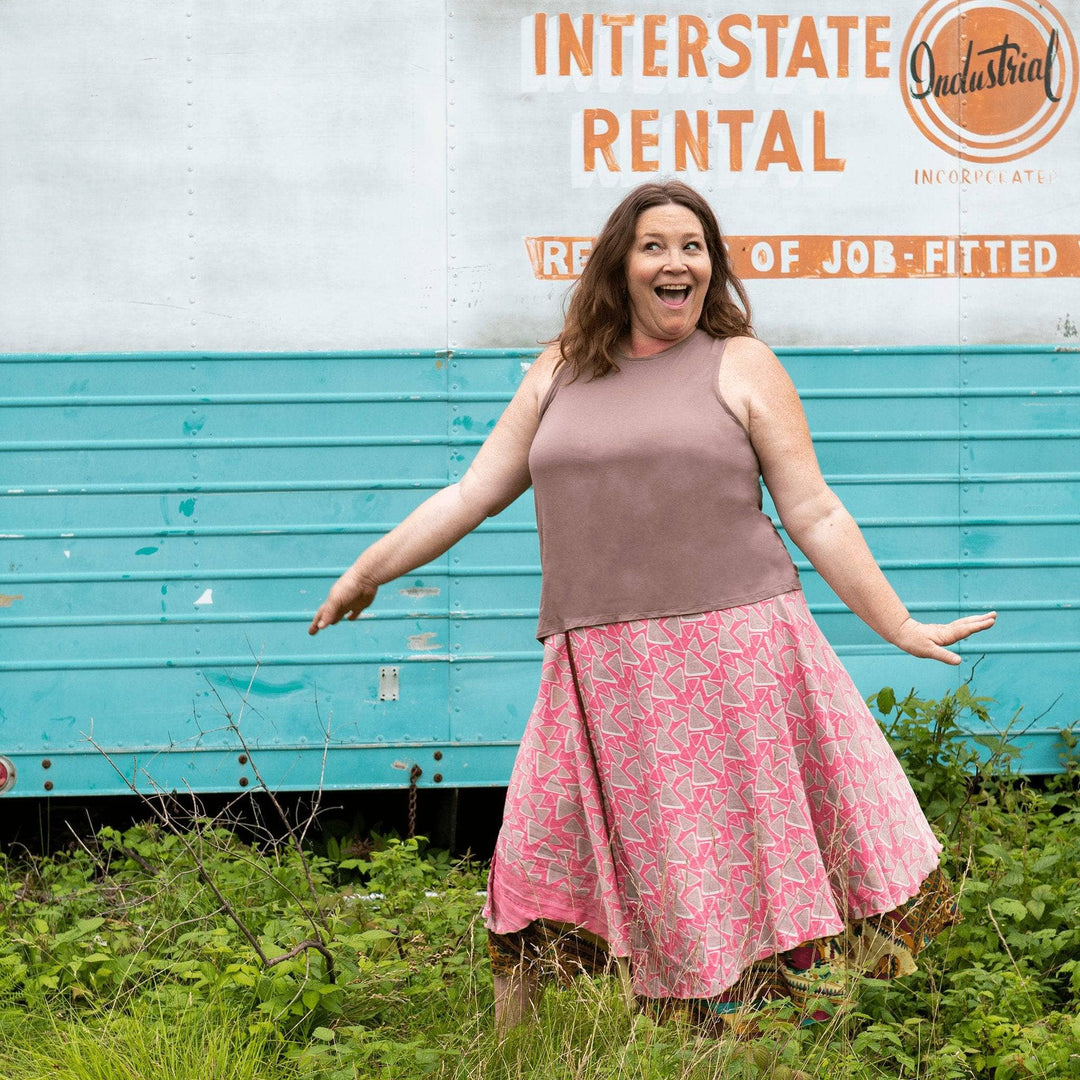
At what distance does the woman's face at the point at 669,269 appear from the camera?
2.20 metres

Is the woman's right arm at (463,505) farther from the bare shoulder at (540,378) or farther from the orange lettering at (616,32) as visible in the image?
the orange lettering at (616,32)

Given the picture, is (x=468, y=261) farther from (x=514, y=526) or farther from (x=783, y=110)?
(x=783, y=110)

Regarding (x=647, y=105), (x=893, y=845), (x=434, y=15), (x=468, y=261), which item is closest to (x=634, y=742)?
(x=893, y=845)

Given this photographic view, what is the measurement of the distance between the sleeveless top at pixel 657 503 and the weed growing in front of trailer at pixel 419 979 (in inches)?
28.6

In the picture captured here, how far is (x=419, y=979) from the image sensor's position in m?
2.78

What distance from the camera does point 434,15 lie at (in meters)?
3.62

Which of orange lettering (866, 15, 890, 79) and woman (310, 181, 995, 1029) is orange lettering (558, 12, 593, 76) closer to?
orange lettering (866, 15, 890, 79)

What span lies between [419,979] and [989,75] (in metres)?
2.97

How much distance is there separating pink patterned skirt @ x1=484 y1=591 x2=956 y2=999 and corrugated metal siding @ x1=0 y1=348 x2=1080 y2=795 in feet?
4.86

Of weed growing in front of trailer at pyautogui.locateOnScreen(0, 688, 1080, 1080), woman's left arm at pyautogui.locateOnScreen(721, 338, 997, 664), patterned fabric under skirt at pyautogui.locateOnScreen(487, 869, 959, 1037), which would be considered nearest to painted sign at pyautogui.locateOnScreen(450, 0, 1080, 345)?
weed growing in front of trailer at pyautogui.locateOnScreen(0, 688, 1080, 1080)

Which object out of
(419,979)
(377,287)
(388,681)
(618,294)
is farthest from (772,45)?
(419,979)

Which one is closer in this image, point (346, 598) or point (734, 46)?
point (346, 598)

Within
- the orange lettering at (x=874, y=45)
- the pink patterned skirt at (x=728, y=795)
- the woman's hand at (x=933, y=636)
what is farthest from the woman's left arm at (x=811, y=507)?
the orange lettering at (x=874, y=45)

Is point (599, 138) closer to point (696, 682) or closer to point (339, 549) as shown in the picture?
point (339, 549)
